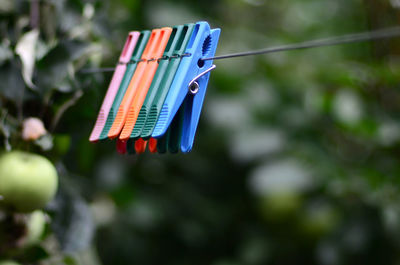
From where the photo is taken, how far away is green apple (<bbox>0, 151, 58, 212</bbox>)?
0.76 meters

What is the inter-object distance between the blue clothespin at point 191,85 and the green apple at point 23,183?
218 mm

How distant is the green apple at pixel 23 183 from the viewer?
0.76 metres

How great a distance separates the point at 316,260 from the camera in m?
1.62

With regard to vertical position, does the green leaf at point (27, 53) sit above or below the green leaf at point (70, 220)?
above

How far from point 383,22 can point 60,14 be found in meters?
1.16

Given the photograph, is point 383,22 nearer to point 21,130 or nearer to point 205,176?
point 205,176

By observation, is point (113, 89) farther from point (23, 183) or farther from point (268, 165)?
point (268, 165)

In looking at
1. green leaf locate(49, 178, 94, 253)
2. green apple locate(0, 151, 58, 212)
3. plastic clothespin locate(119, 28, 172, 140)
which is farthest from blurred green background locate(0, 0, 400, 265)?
plastic clothespin locate(119, 28, 172, 140)

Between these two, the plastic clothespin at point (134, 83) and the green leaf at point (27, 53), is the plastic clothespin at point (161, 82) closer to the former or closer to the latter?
the plastic clothespin at point (134, 83)

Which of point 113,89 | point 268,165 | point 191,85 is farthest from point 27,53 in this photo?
point 268,165

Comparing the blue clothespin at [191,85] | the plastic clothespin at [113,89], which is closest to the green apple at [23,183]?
the plastic clothespin at [113,89]

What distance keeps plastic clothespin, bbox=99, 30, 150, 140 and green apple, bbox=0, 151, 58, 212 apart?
0.12 metres

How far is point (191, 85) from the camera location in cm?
67

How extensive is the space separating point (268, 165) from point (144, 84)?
95 cm
